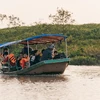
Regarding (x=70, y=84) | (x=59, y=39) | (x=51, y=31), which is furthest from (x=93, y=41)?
(x=70, y=84)

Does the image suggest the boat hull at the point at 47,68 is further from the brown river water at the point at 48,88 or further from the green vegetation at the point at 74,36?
the green vegetation at the point at 74,36

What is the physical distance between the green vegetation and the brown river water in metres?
9.67

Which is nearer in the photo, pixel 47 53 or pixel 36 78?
pixel 36 78

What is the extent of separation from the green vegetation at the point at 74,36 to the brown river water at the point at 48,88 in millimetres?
9670

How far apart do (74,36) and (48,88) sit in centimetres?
2504

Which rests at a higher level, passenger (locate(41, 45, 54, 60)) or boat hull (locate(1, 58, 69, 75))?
passenger (locate(41, 45, 54, 60))

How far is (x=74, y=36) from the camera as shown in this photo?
38.4 m

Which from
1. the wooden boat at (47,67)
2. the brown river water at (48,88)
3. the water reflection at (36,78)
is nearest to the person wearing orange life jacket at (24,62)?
the wooden boat at (47,67)

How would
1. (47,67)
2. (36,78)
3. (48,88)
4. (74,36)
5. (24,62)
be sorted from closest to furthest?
(48,88), (36,78), (47,67), (24,62), (74,36)

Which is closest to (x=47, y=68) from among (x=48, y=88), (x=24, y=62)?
(x=24, y=62)

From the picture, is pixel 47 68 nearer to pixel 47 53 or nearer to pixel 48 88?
pixel 47 53

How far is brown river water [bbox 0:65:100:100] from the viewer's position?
1191 centimetres

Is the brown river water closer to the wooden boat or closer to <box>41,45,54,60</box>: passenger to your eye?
the wooden boat

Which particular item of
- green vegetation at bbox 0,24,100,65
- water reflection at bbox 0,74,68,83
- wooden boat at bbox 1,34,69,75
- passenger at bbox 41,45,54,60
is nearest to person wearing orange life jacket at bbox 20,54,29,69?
wooden boat at bbox 1,34,69,75
